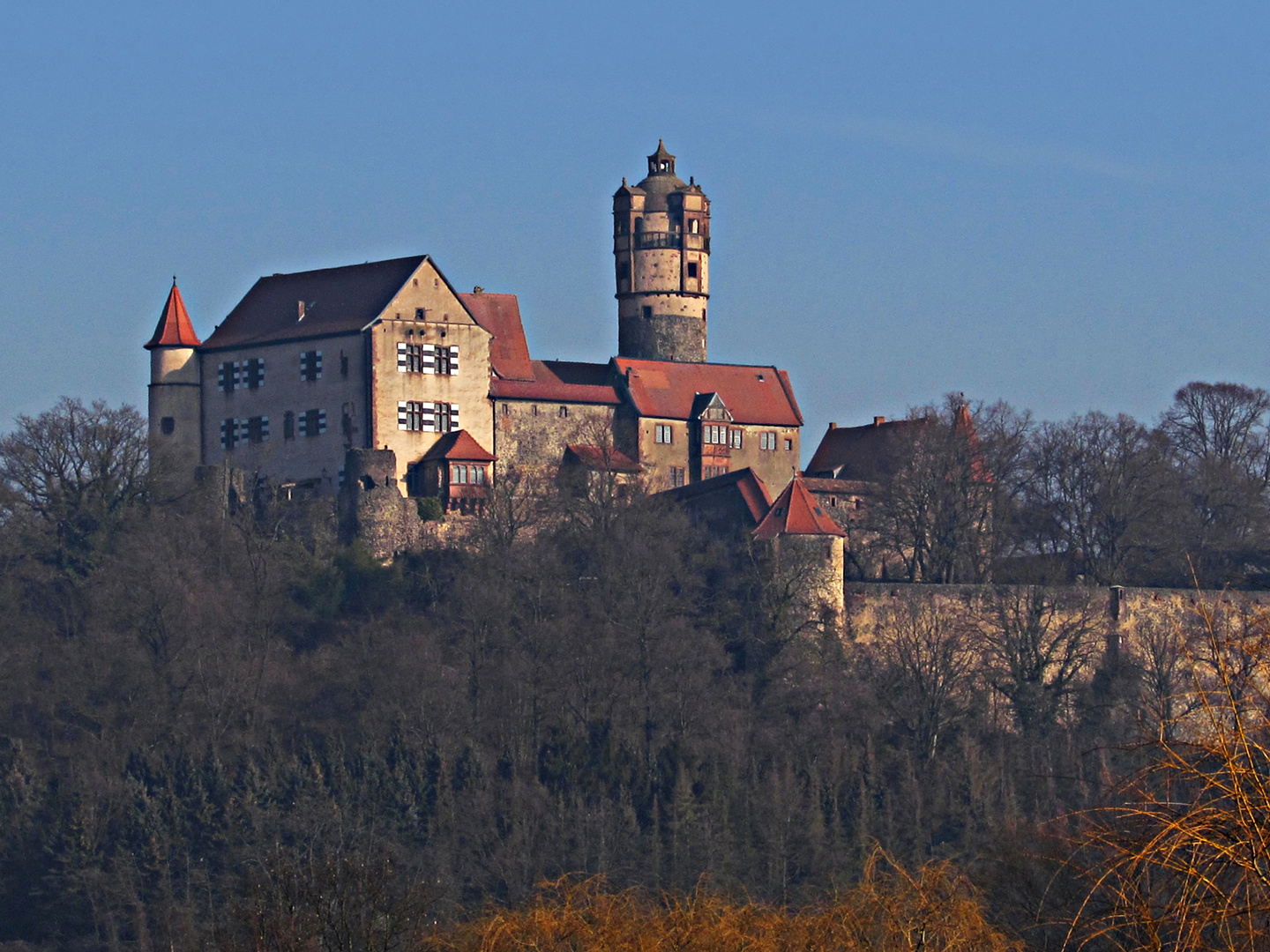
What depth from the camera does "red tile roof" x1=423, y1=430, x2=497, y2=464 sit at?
5800 cm

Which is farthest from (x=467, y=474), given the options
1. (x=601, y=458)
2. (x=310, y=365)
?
(x=310, y=365)

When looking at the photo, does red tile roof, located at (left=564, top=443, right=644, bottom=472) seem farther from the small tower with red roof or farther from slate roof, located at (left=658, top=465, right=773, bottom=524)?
the small tower with red roof

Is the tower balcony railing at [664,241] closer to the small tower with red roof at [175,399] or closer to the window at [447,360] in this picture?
the window at [447,360]

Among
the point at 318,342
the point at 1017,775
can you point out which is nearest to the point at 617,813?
the point at 1017,775

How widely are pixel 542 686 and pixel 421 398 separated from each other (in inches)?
319

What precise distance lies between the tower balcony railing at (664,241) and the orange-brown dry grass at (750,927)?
139ft

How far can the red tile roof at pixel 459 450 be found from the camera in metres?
58.0

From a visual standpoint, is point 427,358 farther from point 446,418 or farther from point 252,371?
point 252,371

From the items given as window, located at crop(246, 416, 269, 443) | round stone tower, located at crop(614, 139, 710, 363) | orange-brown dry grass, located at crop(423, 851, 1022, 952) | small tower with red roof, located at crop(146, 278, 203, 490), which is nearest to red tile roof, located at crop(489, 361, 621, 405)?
round stone tower, located at crop(614, 139, 710, 363)

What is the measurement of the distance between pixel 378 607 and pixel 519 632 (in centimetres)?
323

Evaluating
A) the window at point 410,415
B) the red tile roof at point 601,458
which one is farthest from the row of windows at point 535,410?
the window at point 410,415

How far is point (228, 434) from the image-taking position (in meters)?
60.1

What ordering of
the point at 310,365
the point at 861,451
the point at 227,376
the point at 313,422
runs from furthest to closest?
the point at 861,451
the point at 227,376
the point at 310,365
the point at 313,422

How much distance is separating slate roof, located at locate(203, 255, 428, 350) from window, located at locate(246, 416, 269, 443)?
206cm
